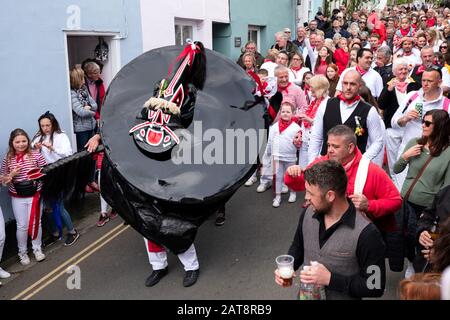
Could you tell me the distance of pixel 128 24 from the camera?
7934mm

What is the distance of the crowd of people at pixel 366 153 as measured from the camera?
265 cm

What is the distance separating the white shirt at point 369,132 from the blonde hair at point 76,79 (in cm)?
355

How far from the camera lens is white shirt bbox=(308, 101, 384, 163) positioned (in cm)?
483

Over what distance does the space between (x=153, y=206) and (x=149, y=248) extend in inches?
25.5

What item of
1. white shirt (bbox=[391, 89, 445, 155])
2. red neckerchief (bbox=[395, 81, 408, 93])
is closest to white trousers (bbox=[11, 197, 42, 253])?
white shirt (bbox=[391, 89, 445, 155])

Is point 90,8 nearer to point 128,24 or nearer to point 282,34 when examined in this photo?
point 128,24

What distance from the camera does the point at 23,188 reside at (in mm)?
5156

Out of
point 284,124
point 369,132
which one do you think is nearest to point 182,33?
point 284,124

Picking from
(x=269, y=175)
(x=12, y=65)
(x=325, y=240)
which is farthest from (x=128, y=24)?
(x=325, y=240)

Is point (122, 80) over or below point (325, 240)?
over

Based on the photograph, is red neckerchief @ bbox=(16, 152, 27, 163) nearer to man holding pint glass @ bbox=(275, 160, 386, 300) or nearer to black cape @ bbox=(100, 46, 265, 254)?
black cape @ bbox=(100, 46, 265, 254)

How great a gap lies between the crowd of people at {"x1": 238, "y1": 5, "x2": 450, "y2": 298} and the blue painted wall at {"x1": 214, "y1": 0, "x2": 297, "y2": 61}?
2.86 meters

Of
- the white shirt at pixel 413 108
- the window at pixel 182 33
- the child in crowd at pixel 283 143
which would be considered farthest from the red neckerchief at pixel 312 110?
the window at pixel 182 33

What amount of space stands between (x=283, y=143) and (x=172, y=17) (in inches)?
161
